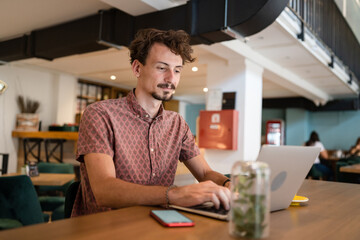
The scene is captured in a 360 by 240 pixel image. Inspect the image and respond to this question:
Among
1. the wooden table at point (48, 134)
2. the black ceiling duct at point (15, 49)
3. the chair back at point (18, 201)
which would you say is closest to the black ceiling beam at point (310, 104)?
the wooden table at point (48, 134)

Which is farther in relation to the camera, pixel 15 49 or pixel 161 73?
pixel 15 49

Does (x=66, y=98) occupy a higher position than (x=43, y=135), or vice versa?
(x=66, y=98)

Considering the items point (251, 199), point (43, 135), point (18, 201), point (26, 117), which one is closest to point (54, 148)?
point (43, 135)

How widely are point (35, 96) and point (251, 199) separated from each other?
799 centimetres

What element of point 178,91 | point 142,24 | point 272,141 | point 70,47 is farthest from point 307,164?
point 272,141

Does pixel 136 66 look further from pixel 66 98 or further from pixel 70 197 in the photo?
pixel 66 98

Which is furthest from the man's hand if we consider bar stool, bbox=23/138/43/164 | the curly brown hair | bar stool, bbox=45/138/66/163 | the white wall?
the white wall

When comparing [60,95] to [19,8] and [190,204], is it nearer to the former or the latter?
[19,8]

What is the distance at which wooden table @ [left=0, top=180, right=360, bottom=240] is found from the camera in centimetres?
73

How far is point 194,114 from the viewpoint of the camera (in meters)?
14.0

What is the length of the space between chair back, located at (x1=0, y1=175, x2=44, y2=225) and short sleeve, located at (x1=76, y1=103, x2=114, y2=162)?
1050mm

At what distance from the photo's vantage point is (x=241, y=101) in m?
5.02

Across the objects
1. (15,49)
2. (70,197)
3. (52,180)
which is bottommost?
(52,180)

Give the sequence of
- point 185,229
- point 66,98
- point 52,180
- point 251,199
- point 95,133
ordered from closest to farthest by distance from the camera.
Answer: point 251,199 < point 185,229 < point 95,133 < point 52,180 < point 66,98
